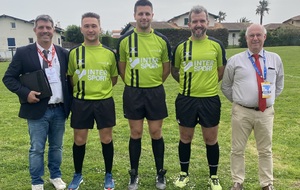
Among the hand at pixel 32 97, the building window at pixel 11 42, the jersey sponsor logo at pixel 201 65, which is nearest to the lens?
the hand at pixel 32 97

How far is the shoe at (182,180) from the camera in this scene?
4.13 m

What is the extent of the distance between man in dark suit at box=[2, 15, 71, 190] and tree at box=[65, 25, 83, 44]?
1767 inches

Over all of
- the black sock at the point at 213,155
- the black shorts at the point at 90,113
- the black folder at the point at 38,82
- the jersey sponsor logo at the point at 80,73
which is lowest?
the black sock at the point at 213,155

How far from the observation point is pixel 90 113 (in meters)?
3.81

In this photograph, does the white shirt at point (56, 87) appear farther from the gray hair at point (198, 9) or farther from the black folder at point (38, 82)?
the gray hair at point (198, 9)

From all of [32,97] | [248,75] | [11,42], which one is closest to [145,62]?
[248,75]

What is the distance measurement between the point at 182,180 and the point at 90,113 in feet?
5.02

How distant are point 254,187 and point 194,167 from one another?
101 centimetres

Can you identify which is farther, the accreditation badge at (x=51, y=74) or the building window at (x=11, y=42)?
the building window at (x=11, y=42)

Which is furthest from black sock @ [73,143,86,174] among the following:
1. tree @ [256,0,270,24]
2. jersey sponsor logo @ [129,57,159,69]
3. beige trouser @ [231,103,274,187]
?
tree @ [256,0,270,24]

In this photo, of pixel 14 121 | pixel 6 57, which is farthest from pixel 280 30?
pixel 14 121

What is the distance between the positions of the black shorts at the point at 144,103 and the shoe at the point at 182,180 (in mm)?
895

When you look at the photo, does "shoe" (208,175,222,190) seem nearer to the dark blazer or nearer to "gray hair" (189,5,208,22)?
"gray hair" (189,5,208,22)

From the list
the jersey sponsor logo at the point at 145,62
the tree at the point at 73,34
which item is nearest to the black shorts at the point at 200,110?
the jersey sponsor logo at the point at 145,62
